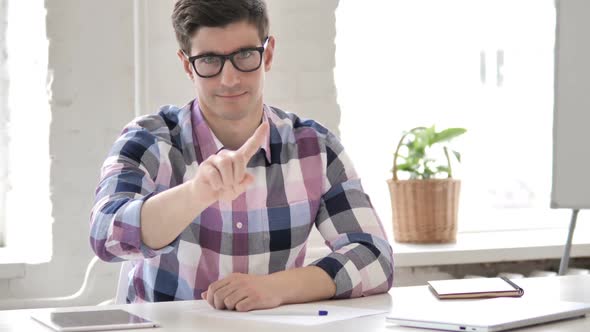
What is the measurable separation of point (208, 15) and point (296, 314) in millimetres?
677

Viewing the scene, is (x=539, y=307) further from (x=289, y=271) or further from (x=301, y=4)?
(x=301, y=4)

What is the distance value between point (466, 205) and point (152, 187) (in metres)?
2.13

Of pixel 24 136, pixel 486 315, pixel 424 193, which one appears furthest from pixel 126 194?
pixel 424 193

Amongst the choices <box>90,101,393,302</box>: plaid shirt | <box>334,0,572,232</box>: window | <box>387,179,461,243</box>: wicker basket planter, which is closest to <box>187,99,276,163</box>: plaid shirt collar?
<box>90,101,393,302</box>: plaid shirt

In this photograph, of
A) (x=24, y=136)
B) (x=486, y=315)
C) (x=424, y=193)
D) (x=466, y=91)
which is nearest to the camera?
(x=486, y=315)

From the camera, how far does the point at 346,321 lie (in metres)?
1.46

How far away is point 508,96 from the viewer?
3809 mm

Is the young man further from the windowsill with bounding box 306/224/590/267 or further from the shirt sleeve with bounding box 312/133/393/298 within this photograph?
the windowsill with bounding box 306/224/590/267

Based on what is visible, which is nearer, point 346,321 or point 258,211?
point 346,321

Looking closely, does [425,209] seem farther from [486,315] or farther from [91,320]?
[91,320]

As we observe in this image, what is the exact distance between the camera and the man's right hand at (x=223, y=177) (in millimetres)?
1520

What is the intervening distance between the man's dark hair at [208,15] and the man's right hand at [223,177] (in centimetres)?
42

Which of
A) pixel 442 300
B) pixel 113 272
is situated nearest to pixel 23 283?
pixel 113 272

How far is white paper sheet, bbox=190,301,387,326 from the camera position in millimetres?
1469
